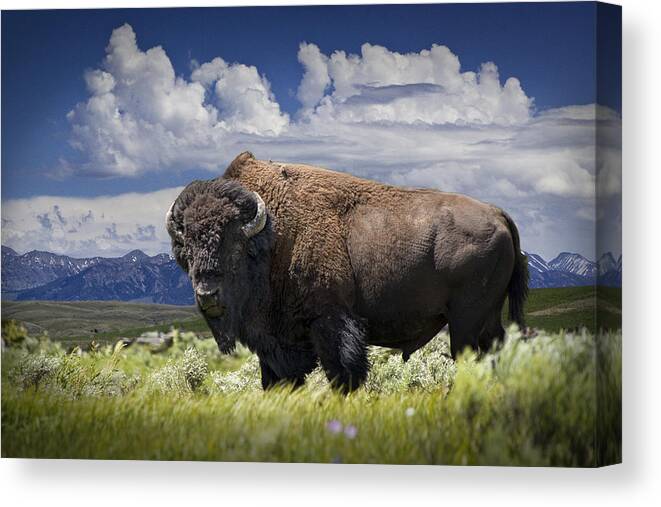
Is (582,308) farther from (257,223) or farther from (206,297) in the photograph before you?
(206,297)

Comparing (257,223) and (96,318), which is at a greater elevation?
(257,223)

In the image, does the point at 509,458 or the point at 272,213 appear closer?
the point at 509,458

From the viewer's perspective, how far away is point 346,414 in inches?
347

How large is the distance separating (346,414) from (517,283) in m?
1.63

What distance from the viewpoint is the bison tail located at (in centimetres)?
934

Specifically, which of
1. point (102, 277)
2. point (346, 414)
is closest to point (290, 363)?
point (346, 414)

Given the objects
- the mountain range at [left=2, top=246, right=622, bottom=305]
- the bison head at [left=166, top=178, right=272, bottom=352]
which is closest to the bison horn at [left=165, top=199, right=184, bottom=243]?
the bison head at [left=166, top=178, right=272, bottom=352]

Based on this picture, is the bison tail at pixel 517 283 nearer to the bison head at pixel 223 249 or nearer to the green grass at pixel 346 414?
the green grass at pixel 346 414

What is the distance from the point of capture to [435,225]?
30.4 ft

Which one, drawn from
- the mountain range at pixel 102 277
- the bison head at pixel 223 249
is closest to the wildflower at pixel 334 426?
the bison head at pixel 223 249

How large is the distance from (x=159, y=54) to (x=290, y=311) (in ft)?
7.00

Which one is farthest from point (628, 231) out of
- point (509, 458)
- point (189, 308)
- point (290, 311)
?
point (189, 308)

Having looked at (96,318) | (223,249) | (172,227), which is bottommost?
(96,318)

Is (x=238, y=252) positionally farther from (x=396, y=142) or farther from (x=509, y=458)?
(x=509, y=458)
